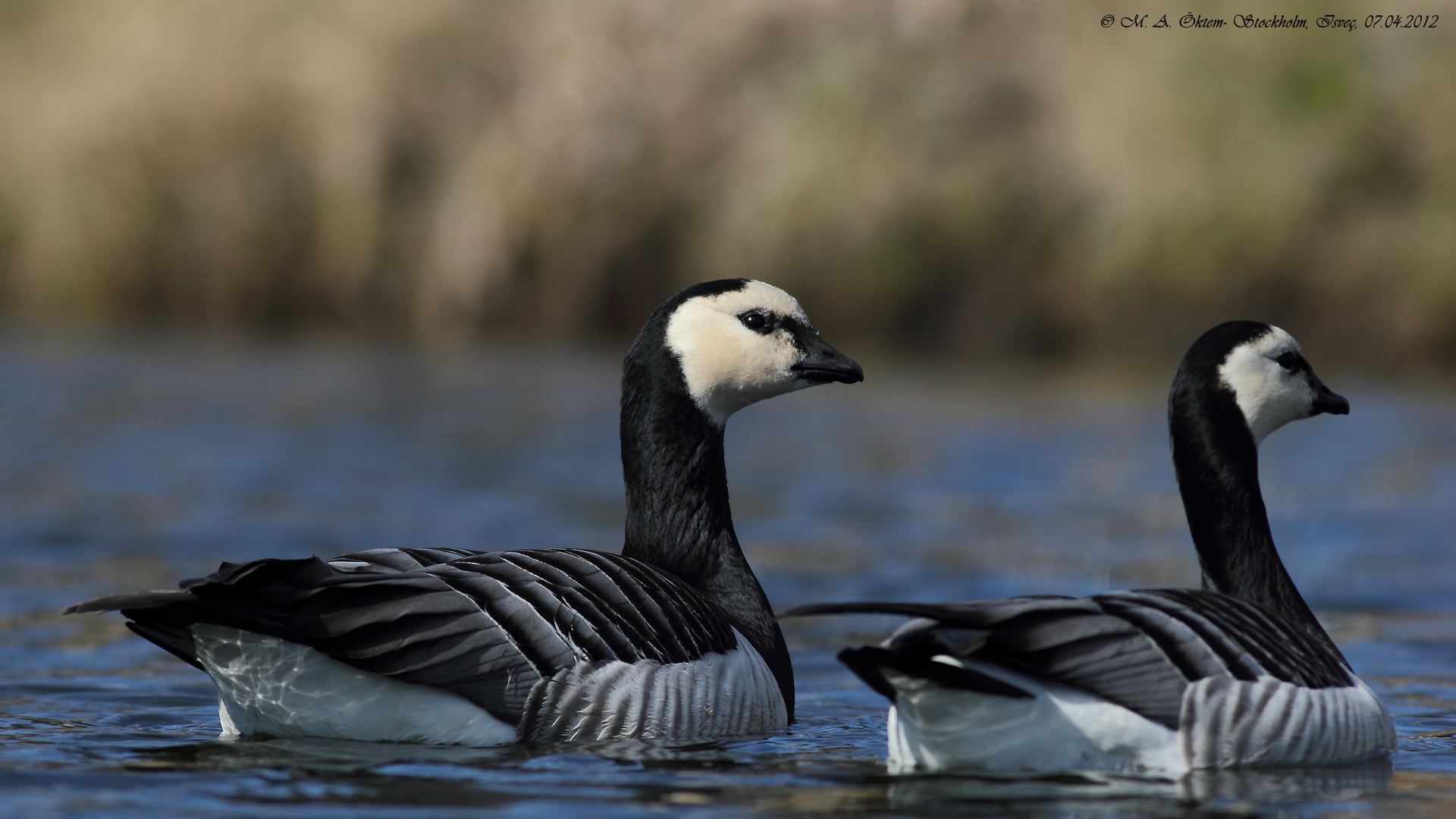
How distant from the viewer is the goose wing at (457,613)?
19.4 ft

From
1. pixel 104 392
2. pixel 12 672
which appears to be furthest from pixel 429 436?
pixel 12 672

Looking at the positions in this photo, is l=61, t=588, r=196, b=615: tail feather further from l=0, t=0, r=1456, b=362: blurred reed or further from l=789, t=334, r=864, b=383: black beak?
l=0, t=0, r=1456, b=362: blurred reed

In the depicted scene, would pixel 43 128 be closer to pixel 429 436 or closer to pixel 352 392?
pixel 352 392

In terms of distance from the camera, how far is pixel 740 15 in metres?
26.5

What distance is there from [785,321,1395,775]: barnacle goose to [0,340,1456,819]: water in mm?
107

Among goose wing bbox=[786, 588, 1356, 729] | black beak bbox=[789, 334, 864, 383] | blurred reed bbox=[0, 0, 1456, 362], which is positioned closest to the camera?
goose wing bbox=[786, 588, 1356, 729]

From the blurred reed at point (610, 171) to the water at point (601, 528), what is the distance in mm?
2958

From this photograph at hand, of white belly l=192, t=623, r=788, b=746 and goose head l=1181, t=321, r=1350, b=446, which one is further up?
goose head l=1181, t=321, r=1350, b=446

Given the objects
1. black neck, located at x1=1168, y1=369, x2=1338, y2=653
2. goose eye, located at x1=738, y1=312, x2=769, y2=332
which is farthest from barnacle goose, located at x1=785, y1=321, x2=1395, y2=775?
goose eye, located at x1=738, y1=312, x2=769, y2=332

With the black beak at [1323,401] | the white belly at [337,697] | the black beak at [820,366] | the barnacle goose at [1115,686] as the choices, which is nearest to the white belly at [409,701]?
the white belly at [337,697]

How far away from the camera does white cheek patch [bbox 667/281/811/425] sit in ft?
24.3

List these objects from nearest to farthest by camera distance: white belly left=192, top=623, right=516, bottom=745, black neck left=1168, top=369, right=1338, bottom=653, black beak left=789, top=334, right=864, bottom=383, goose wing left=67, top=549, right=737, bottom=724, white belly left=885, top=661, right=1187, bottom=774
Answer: white belly left=885, top=661, right=1187, bottom=774 → goose wing left=67, top=549, right=737, bottom=724 → white belly left=192, top=623, right=516, bottom=745 → black neck left=1168, top=369, right=1338, bottom=653 → black beak left=789, top=334, right=864, bottom=383

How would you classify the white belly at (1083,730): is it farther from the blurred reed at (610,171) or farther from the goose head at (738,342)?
the blurred reed at (610,171)

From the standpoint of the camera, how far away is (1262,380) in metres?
7.21
